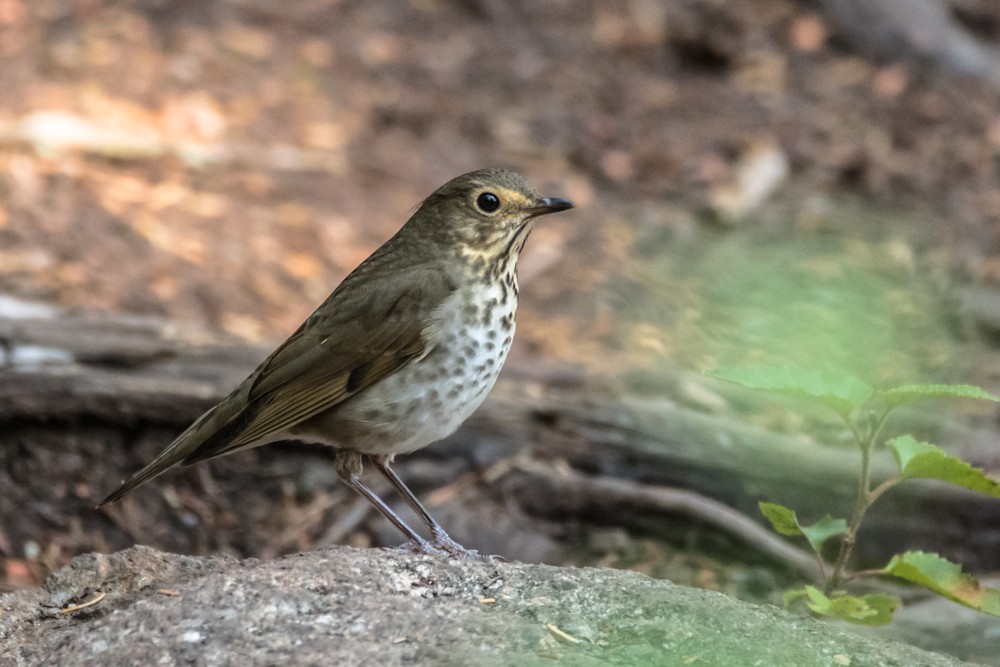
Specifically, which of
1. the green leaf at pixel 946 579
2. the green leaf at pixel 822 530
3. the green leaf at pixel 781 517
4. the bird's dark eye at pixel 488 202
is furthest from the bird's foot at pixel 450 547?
the green leaf at pixel 946 579

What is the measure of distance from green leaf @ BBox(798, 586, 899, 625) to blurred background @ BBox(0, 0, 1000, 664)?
0.66 m

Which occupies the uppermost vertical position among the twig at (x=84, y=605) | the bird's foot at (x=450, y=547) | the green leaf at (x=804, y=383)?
the green leaf at (x=804, y=383)

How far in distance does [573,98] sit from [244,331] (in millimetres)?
4543

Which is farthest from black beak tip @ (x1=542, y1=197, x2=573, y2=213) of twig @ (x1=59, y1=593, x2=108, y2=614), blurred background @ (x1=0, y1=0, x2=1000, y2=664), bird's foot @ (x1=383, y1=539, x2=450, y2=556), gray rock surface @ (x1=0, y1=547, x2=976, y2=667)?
twig @ (x1=59, y1=593, x2=108, y2=614)

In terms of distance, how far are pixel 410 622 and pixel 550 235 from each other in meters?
5.85

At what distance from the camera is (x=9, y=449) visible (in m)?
5.73

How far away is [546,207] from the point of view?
4547mm

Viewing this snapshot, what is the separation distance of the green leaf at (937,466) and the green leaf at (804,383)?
0.60 feet

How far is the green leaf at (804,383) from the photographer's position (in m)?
3.42

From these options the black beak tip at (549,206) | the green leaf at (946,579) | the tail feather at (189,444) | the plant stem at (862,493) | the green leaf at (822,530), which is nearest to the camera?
the green leaf at (946,579)

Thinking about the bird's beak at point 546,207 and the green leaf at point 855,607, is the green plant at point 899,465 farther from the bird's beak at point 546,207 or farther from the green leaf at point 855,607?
the bird's beak at point 546,207

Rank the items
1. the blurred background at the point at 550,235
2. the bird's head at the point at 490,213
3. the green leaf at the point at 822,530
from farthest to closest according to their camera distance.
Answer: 1. the blurred background at the point at 550,235
2. the bird's head at the point at 490,213
3. the green leaf at the point at 822,530

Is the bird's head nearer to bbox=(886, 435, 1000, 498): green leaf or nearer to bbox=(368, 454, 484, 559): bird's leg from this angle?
bbox=(368, 454, 484, 559): bird's leg

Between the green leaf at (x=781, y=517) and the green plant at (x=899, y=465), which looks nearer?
the green plant at (x=899, y=465)
